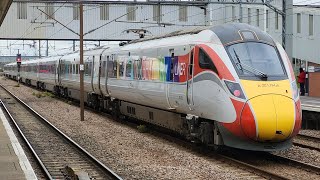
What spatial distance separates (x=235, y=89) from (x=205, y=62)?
123cm

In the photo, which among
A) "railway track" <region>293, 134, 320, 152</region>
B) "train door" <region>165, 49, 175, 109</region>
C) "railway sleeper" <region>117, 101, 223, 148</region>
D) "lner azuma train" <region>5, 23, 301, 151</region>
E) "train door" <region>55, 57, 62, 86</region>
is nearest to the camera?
"lner azuma train" <region>5, 23, 301, 151</region>

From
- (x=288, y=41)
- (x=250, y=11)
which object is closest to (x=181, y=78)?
(x=288, y=41)

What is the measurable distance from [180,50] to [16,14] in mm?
37113

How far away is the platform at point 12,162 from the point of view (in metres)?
9.23

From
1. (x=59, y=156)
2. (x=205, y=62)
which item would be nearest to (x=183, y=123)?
(x=205, y=62)

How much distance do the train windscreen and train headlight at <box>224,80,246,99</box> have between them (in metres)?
0.30

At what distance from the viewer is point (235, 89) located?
34.8 ft

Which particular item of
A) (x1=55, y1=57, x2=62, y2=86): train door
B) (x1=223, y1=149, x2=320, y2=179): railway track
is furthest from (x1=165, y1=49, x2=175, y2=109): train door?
(x1=55, y1=57, x2=62, y2=86): train door

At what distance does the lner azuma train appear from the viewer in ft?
34.1

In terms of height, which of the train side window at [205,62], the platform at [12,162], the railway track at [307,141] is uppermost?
the train side window at [205,62]

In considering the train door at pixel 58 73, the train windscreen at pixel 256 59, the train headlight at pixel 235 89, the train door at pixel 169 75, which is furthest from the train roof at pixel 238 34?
the train door at pixel 58 73

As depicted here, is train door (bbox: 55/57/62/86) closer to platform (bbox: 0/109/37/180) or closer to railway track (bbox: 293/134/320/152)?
platform (bbox: 0/109/37/180)

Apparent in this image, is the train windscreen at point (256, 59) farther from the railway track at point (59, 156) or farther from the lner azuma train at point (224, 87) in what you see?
the railway track at point (59, 156)

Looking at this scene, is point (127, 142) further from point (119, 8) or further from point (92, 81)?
point (119, 8)
